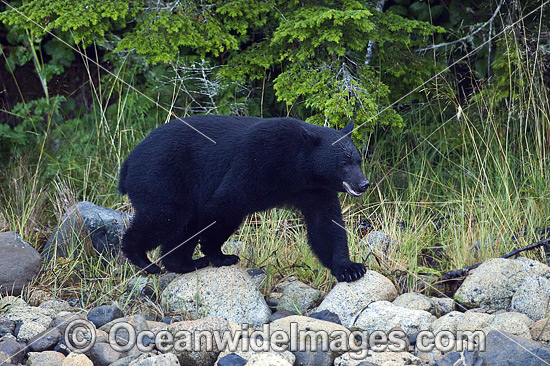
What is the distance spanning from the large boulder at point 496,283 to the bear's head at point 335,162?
0.98 metres

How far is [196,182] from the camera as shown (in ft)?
14.2

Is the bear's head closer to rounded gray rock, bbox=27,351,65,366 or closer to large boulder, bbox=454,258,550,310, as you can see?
large boulder, bbox=454,258,550,310

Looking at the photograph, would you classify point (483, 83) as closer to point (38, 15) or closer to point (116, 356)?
point (38, 15)

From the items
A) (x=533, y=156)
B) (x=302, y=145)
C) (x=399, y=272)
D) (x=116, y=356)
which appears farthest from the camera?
(x=533, y=156)

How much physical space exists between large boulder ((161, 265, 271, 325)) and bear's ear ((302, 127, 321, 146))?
100cm

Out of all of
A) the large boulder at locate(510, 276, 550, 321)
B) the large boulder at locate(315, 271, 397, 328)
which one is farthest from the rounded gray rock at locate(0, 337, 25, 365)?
the large boulder at locate(510, 276, 550, 321)

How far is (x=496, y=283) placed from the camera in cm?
421

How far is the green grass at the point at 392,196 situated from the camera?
4953 millimetres

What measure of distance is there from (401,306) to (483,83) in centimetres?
368

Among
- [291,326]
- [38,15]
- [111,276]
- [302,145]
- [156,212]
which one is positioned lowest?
[111,276]

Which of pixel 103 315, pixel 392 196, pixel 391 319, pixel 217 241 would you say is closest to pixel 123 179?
pixel 217 241

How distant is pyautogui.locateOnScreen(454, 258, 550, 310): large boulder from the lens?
4.18 meters

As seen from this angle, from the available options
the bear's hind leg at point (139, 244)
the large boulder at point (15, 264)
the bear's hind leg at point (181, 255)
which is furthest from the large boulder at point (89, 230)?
the bear's hind leg at point (181, 255)

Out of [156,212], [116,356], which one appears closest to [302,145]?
[156,212]
